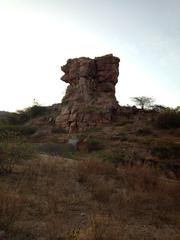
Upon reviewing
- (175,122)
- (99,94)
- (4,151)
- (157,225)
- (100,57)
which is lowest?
(157,225)

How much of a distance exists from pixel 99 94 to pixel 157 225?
94.2 feet

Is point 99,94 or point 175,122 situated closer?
point 175,122

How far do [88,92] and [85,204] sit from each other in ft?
91.1

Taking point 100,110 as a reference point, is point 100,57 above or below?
above

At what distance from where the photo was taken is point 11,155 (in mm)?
8461

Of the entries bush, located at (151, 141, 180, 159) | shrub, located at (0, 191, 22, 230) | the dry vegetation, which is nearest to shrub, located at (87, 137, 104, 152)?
bush, located at (151, 141, 180, 159)

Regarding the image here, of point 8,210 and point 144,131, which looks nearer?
point 8,210

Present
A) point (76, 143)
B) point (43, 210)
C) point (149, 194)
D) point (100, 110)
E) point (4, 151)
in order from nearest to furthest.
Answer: point (43, 210), point (149, 194), point (4, 151), point (76, 143), point (100, 110)

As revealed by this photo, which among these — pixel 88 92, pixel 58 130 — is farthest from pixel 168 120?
pixel 58 130

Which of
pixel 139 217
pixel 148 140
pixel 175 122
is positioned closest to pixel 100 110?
pixel 175 122

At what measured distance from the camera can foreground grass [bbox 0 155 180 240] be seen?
4246 millimetres

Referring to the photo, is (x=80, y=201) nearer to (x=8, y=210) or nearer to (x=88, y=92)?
(x=8, y=210)

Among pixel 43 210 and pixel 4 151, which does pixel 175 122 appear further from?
pixel 43 210

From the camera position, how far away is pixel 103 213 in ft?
17.9
